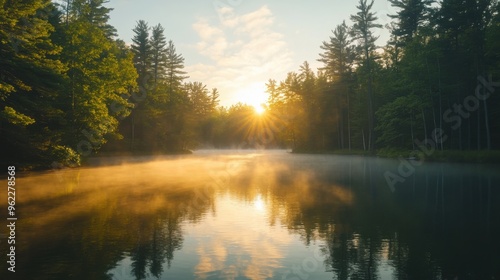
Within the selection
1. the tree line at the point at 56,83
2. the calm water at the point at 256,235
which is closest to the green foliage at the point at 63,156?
the tree line at the point at 56,83

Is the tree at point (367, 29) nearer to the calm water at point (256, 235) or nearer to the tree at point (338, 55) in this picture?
the tree at point (338, 55)

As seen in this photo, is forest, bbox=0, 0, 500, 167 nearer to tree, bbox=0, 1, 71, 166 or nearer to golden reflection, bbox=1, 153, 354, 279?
tree, bbox=0, 1, 71, 166

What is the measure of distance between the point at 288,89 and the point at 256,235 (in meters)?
84.5

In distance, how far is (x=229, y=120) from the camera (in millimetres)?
164875

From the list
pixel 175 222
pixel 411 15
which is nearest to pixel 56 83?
pixel 175 222

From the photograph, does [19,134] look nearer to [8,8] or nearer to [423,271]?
[8,8]

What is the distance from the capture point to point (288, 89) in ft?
306

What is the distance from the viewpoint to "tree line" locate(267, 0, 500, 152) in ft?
146

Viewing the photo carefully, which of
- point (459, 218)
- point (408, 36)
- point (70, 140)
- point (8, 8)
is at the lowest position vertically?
point (459, 218)

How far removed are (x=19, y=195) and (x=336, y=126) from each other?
70345 millimetres

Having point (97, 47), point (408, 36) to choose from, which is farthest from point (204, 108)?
point (97, 47)

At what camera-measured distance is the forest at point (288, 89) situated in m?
30.4

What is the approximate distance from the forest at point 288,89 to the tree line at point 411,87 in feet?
0.59

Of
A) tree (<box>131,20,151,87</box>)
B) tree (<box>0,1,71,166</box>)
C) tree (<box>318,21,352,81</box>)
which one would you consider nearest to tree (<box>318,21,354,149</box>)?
tree (<box>318,21,352,81</box>)
